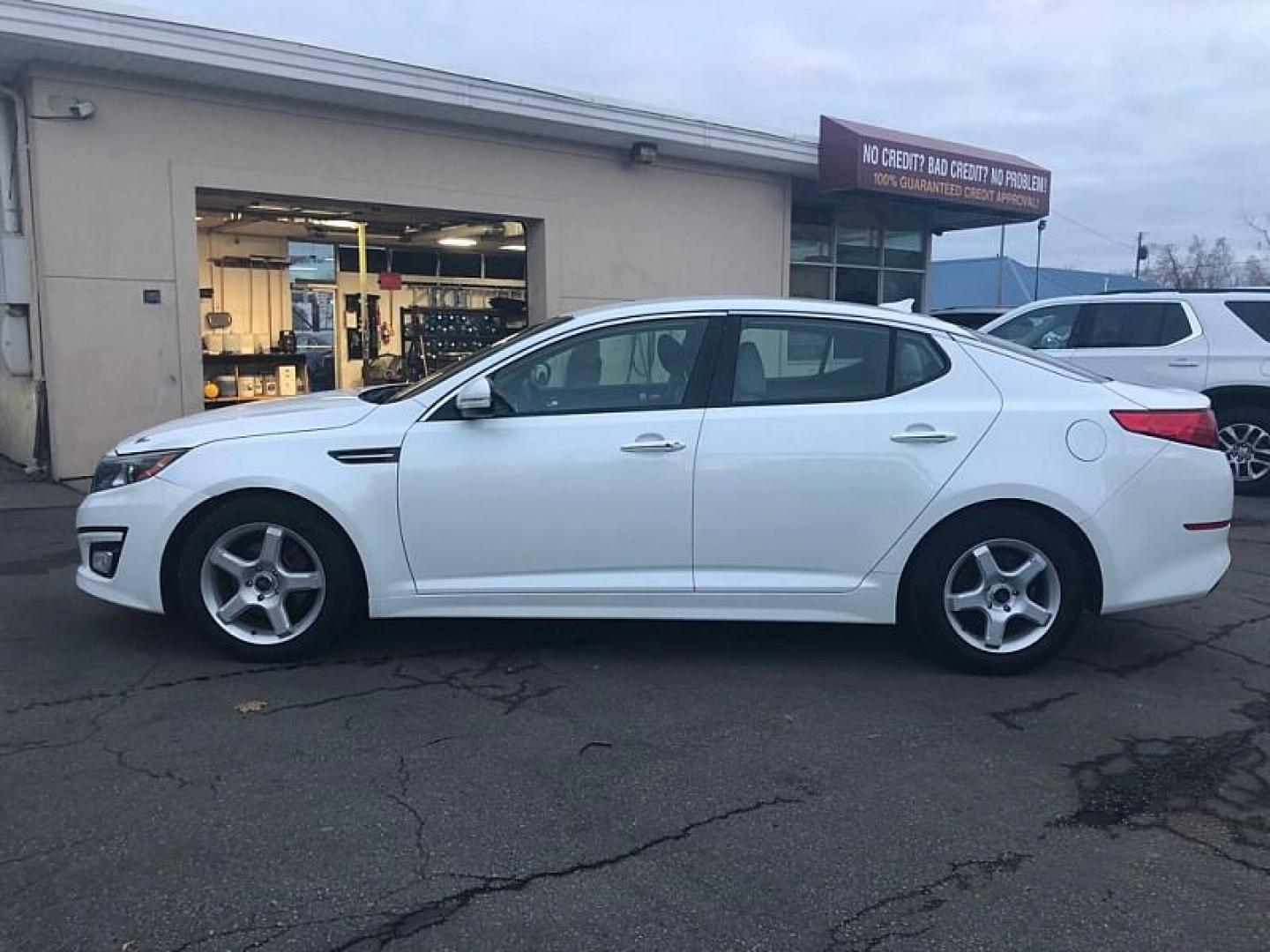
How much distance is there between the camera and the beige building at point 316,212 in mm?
9594

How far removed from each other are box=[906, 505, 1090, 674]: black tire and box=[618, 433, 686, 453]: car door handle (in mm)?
1179

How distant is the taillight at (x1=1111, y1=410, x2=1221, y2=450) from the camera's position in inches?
192

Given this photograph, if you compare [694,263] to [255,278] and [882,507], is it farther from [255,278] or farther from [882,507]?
[882,507]

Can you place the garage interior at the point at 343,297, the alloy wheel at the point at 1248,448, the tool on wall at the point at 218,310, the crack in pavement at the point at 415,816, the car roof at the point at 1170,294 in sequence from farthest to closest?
the tool on wall at the point at 218,310
the garage interior at the point at 343,297
the car roof at the point at 1170,294
the alloy wheel at the point at 1248,448
the crack in pavement at the point at 415,816

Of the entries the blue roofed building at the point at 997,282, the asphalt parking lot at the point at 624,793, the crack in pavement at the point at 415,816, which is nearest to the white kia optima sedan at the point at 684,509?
the asphalt parking lot at the point at 624,793

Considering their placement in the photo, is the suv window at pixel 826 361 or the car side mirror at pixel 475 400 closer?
the car side mirror at pixel 475 400

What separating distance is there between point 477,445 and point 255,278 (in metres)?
13.1

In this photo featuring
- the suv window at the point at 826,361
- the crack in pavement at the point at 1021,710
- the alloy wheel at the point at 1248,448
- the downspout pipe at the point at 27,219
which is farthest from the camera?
the alloy wheel at the point at 1248,448

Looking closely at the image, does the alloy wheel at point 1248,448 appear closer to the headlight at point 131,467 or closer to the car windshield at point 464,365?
the car windshield at point 464,365

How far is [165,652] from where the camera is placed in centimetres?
515

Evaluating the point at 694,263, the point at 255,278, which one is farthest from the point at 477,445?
the point at 255,278

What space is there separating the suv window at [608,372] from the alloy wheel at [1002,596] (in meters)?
1.49

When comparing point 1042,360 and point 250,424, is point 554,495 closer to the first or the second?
point 250,424

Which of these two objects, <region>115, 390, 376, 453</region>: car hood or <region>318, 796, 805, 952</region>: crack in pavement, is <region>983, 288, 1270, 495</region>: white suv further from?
<region>318, 796, 805, 952</region>: crack in pavement
